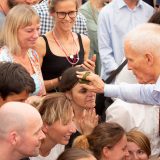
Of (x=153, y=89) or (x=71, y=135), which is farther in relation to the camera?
(x=71, y=135)

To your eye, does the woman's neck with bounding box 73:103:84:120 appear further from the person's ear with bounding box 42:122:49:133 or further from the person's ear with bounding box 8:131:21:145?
the person's ear with bounding box 8:131:21:145

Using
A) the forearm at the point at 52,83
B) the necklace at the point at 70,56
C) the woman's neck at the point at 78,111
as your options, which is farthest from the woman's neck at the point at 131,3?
the woman's neck at the point at 78,111

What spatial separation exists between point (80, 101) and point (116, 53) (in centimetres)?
146

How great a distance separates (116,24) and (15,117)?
3.03m

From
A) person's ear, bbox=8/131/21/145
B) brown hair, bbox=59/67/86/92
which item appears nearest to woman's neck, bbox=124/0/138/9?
brown hair, bbox=59/67/86/92

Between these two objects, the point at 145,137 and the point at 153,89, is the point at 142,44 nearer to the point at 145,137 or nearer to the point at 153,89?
the point at 153,89

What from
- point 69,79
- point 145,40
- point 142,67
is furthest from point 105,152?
point 145,40

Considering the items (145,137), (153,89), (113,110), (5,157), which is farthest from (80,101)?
(5,157)

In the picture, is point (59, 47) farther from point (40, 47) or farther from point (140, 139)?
point (140, 139)

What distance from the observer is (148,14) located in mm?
6934

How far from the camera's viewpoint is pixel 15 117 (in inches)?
159

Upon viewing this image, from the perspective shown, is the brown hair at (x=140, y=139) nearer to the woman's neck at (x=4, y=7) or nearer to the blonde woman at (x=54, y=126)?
the blonde woman at (x=54, y=126)

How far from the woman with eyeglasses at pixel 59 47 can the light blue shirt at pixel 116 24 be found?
0.64m

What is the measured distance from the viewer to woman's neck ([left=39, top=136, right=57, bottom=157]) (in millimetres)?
4773
